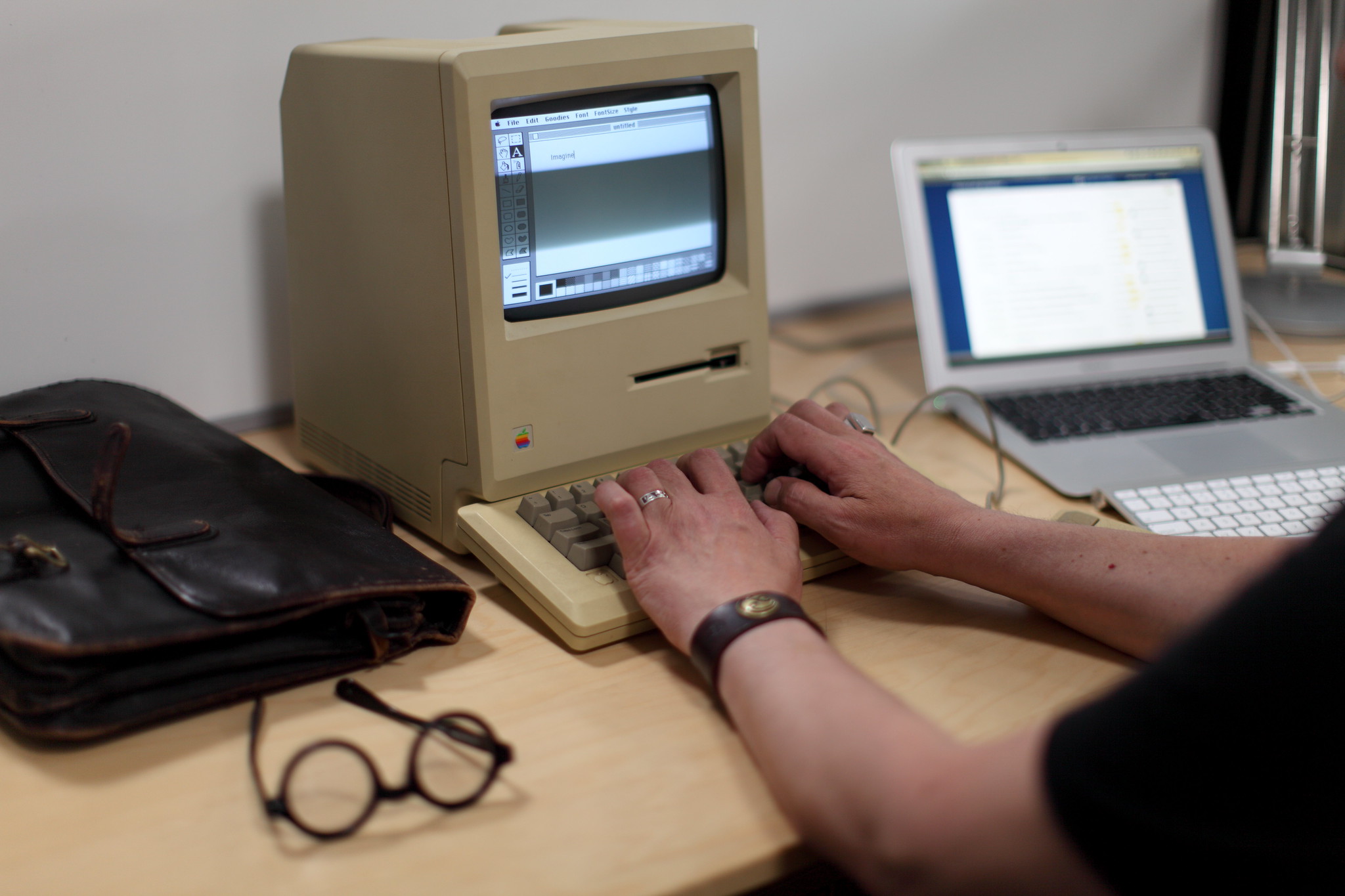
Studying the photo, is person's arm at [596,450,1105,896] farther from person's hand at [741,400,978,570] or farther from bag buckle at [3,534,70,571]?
bag buckle at [3,534,70,571]

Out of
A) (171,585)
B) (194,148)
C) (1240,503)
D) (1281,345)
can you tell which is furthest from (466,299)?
(1281,345)

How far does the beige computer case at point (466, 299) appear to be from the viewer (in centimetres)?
83

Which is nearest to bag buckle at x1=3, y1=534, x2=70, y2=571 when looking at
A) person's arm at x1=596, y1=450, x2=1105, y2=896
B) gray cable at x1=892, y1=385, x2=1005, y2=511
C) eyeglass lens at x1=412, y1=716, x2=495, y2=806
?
eyeglass lens at x1=412, y1=716, x2=495, y2=806

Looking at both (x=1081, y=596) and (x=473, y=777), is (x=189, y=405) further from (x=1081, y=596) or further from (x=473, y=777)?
(x=1081, y=596)

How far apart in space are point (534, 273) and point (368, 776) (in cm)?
44

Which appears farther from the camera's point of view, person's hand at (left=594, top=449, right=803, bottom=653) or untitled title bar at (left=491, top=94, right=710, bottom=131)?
untitled title bar at (left=491, top=94, right=710, bottom=131)

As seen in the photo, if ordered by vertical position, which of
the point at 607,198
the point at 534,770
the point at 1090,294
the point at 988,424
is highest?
the point at 607,198

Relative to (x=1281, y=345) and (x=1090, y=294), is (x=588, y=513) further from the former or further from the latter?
(x=1281, y=345)

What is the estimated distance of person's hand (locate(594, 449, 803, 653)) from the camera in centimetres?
74

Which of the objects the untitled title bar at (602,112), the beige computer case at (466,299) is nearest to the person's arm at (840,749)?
the beige computer case at (466,299)

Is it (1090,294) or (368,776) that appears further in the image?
(1090,294)

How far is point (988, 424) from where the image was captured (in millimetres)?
1165

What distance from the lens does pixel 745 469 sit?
938 mm

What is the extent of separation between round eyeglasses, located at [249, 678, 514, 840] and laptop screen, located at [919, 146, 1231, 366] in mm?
816
